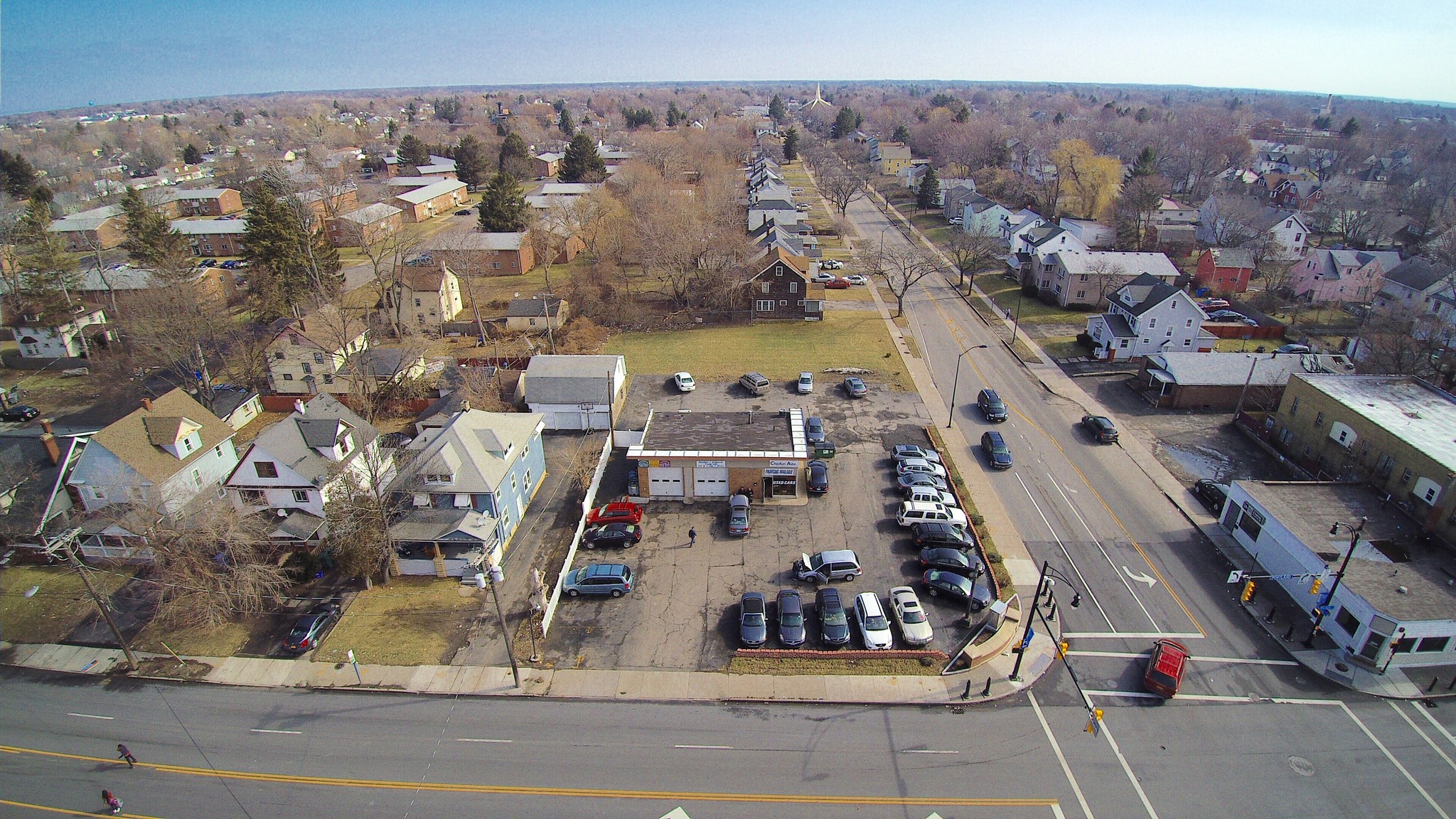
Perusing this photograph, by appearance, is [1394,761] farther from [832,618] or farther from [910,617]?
[832,618]

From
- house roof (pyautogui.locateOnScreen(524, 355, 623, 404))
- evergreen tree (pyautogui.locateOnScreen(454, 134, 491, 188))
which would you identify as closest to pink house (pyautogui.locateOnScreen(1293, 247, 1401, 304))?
house roof (pyautogui.locateOnScreen(524, 355, 623, 404))

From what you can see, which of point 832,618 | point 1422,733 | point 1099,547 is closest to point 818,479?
point 832,618

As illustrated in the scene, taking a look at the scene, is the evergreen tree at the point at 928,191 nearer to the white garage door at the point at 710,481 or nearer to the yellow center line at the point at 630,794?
the white garage door at the point at 710,481

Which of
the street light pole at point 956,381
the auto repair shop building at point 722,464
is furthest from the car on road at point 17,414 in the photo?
the street light pole at point 956,381

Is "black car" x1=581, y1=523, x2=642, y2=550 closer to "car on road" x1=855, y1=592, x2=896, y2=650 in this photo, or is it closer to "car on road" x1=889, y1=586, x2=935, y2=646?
"car on road" x1=855, y1=592, x2=896, y2=650

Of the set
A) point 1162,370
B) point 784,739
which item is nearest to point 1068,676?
point 784,739

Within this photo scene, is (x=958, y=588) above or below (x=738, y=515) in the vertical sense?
above
